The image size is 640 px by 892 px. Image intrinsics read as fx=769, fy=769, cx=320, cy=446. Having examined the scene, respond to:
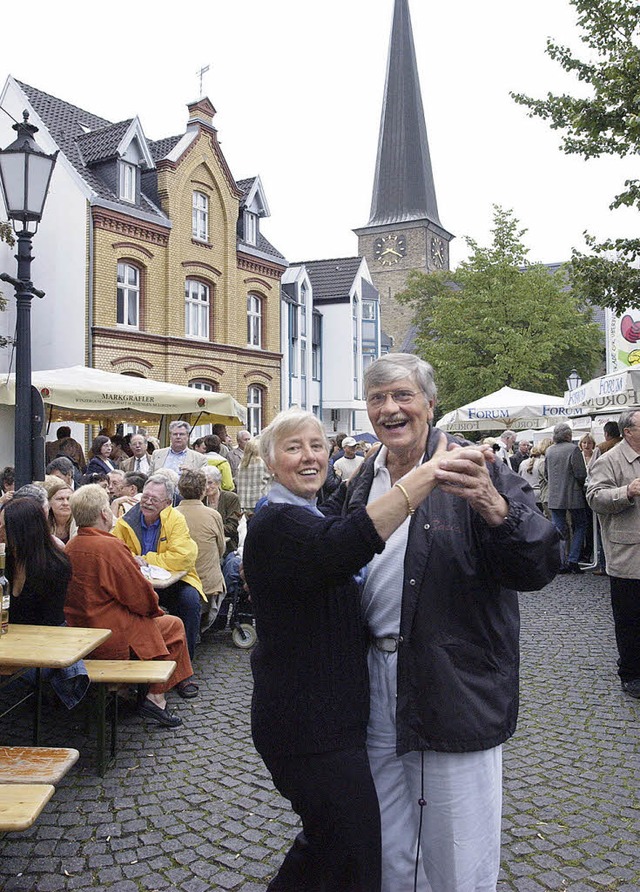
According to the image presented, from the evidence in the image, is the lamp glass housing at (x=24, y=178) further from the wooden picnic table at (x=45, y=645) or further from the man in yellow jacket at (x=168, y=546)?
the wooden picnic table at (x=45, y=645)

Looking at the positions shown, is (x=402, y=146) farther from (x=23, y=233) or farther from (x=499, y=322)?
(x=23, y=233)

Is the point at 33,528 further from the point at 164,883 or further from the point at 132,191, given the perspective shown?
the point at 132,191

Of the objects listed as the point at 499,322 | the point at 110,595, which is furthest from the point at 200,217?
the point at 110,595

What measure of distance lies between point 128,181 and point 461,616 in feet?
74.4

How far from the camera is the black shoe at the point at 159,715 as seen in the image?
514 centimetres

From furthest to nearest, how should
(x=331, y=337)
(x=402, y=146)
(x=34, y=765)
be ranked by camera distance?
(x=402, y=146), (x=331, y=337), (x=34, y=765)

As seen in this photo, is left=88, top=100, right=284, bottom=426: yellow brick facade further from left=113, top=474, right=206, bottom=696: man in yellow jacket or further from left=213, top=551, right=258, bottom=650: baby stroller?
Answer: left=113, top=474, right=206, bottom=696: man in yellow jacket

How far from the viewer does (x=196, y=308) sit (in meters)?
25.1

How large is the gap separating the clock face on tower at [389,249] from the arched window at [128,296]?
1889 inches

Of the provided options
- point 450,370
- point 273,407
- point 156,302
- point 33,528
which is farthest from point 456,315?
point 33,528

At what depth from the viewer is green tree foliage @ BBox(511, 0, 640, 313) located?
9.59m

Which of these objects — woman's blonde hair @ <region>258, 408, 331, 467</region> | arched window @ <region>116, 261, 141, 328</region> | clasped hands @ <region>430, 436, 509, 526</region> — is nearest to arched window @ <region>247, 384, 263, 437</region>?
arched window @ <region>116, 261, 141, 328</region>

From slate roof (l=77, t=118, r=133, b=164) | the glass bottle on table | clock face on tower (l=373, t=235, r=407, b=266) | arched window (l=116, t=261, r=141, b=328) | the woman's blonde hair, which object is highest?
clock face on tower (l=373, t=235, r=407, b=266)

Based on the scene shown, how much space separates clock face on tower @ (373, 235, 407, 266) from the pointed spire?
152cm
